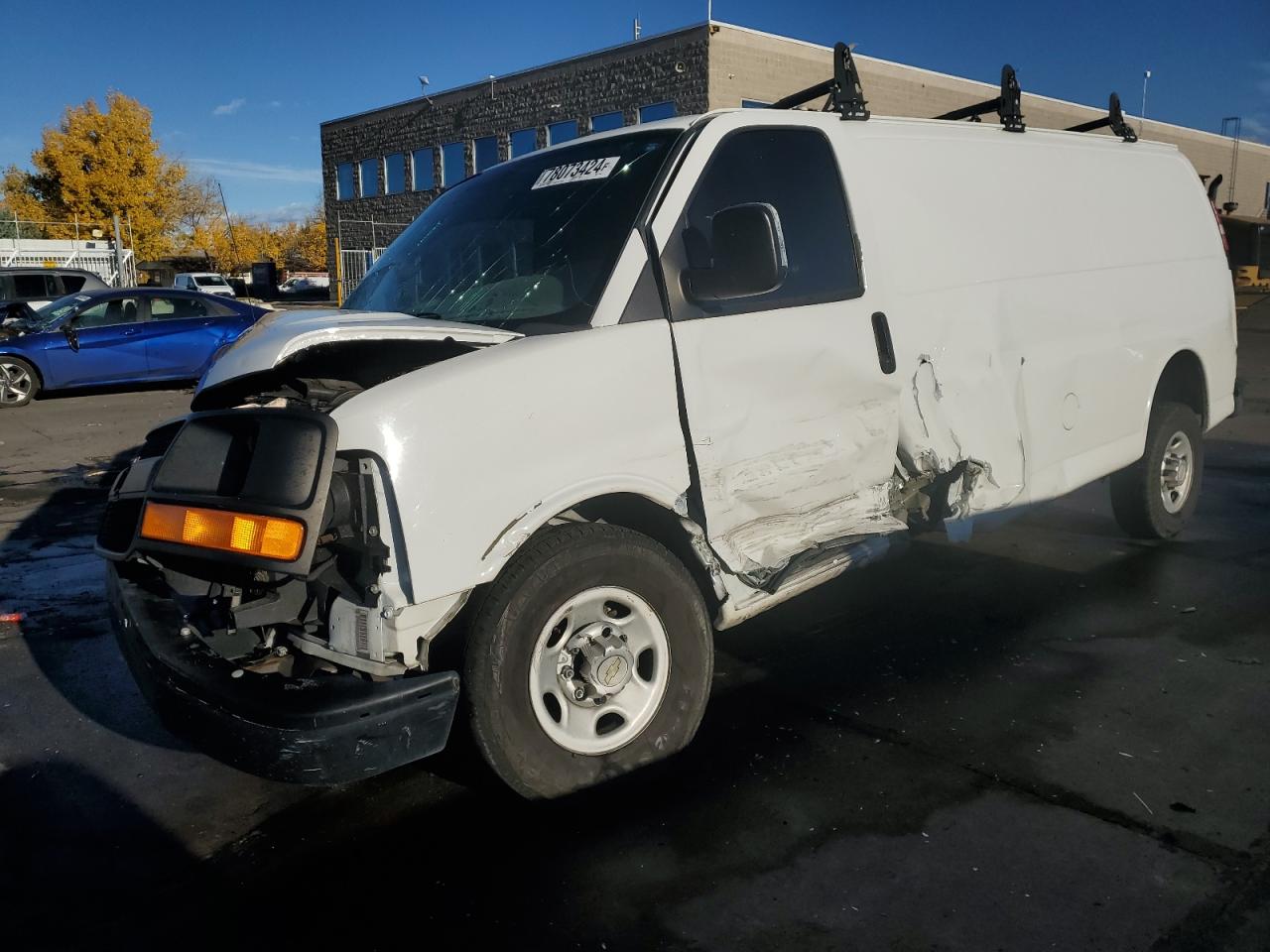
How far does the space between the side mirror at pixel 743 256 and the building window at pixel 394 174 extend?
Result: 39.0 m

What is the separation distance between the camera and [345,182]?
141ft

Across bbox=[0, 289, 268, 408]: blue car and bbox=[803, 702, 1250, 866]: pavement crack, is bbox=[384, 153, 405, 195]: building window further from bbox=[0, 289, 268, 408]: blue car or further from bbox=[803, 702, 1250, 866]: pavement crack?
bbox=[803, 702, 1250, 866]: pavement crack

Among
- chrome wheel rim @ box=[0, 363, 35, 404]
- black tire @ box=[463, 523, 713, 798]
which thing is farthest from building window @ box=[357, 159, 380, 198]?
black tire @ box=[463, 523, 713, 798]

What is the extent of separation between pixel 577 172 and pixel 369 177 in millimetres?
40893

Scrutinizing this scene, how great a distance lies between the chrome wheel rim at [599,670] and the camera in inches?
120

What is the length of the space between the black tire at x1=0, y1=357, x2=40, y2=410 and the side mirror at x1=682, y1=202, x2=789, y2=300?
13.1 m

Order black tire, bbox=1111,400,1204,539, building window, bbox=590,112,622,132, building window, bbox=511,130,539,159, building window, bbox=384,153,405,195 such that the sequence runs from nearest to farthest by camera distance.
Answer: black tire, bbox=1111,400,1204,539
building window, bbox=590,112,622,132
building window, bbox=511,130,539,159
building window, bbox=384,153,405,195

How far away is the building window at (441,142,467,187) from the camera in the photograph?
119 ft

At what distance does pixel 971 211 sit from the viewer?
14.8 feet

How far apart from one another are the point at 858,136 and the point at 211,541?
9.80 feet

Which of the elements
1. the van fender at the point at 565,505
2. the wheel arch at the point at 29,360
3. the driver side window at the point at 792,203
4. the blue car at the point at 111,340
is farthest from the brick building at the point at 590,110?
the van fender at the point at 565,505

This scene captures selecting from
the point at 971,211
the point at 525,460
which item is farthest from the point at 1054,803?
the point at 971,211

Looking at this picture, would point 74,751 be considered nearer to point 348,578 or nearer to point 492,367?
point 348,578

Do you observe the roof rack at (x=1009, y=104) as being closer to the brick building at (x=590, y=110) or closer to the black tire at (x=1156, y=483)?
the black tire at (x=1156, y=483)
